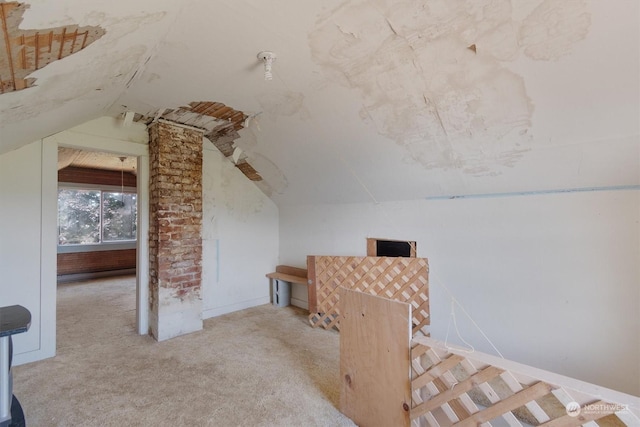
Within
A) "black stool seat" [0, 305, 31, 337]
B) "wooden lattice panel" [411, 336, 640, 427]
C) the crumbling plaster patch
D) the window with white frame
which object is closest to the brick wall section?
the window with white frame

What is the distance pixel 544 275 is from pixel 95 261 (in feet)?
25.4

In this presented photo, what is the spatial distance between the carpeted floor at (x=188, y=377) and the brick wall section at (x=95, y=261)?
3.10 m

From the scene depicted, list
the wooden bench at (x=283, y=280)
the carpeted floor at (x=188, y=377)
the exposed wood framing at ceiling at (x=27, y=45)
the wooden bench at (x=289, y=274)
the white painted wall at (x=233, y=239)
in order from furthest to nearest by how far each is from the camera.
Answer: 1. the wooden bench at (x=283, y=280)
2. the wooden bench at (x=289, y=274)
3. the white painted wall at (x=233, y=239)
4. the carpeted floor at (x=188, y=377)
5. the exposed wood framing at ceiling at (x=27, y=45)

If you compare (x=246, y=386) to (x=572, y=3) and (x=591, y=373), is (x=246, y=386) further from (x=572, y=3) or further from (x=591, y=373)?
(x=572, y=3)

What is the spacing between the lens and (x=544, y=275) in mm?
2131

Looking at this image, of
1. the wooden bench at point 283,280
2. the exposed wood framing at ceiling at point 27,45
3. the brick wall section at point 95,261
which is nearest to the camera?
the exposed wood framing at ceiling at point 27,45

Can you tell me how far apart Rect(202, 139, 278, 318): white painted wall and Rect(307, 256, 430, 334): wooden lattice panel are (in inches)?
43.0

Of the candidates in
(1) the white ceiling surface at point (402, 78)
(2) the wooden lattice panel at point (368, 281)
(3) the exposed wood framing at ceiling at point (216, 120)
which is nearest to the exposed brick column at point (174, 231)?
(3) the exposed wood framing at ceiling at point (216, 120)

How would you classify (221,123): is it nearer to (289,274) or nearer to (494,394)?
(289,274)

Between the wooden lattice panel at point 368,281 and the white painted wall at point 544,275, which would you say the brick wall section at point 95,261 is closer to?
the wooden lattice panel at point 368,281


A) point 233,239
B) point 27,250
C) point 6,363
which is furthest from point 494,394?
point 27,250

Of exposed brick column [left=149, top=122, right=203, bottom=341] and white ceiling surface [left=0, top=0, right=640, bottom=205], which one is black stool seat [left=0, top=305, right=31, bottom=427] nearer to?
white ceiling surface [left=0, top=0, right=640, bottom=205]

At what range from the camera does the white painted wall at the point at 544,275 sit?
73.0 inches

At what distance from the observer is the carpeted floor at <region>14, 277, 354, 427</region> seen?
1.78 metres
